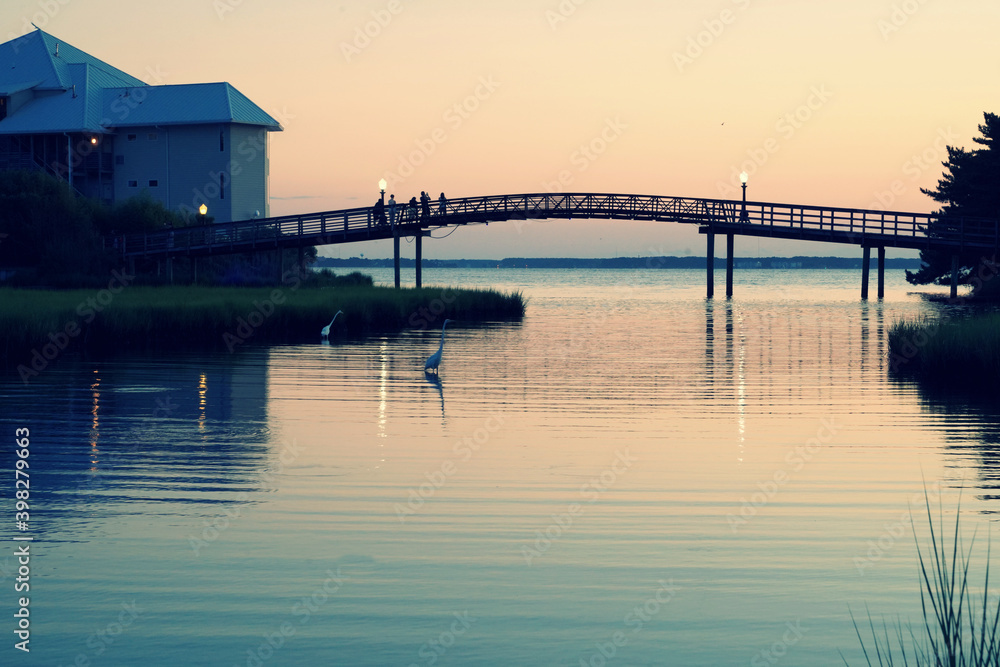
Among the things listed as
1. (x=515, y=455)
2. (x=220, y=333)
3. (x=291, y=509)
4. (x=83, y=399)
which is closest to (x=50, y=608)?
(x=291, y=509)

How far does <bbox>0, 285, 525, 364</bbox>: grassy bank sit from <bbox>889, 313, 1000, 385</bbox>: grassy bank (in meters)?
15.7

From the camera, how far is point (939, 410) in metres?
15.7

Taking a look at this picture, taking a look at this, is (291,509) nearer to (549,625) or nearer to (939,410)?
(549,625)

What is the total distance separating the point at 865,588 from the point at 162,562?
493 cm
